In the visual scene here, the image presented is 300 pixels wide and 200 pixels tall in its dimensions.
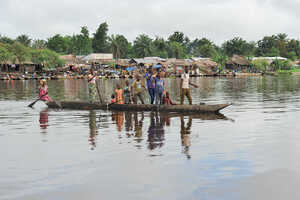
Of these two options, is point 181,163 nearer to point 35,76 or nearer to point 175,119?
point 175,119

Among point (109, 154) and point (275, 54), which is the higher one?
point (275, 54)

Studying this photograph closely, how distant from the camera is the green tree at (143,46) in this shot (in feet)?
278

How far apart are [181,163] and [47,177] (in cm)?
250

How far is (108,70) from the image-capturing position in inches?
2621

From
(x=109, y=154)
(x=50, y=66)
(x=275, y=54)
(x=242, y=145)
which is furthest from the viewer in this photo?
(x=275, y=54)

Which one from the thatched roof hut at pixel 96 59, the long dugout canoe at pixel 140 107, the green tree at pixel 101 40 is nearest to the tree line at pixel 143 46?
the green tree at pixel 101 40

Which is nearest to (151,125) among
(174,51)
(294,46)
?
(174,51)

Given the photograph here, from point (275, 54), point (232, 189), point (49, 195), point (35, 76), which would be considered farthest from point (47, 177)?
point (275, 54)

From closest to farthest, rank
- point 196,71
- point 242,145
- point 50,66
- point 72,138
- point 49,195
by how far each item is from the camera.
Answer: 1. point 49,195
2. point 242,145
3. point 72,138
4. point 50,66
5. point 196,71

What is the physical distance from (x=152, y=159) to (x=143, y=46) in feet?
260

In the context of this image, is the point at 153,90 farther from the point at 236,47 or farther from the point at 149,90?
the point at 236,47

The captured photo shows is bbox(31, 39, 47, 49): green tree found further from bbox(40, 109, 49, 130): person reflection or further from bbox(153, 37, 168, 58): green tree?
bbox(40, 109, 49, 130): person reflection

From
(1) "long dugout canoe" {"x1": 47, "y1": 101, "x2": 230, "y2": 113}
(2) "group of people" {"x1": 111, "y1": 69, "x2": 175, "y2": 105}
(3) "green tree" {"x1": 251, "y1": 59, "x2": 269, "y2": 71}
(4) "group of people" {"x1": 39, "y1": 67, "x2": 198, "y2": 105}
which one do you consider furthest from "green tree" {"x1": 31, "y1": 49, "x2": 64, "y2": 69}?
(2) "group of people" {"x1": 111, "y1": 69, "x2": 175, "y2": 105}

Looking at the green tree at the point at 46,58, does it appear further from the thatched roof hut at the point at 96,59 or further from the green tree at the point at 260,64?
the green tree at the point at 260,64
